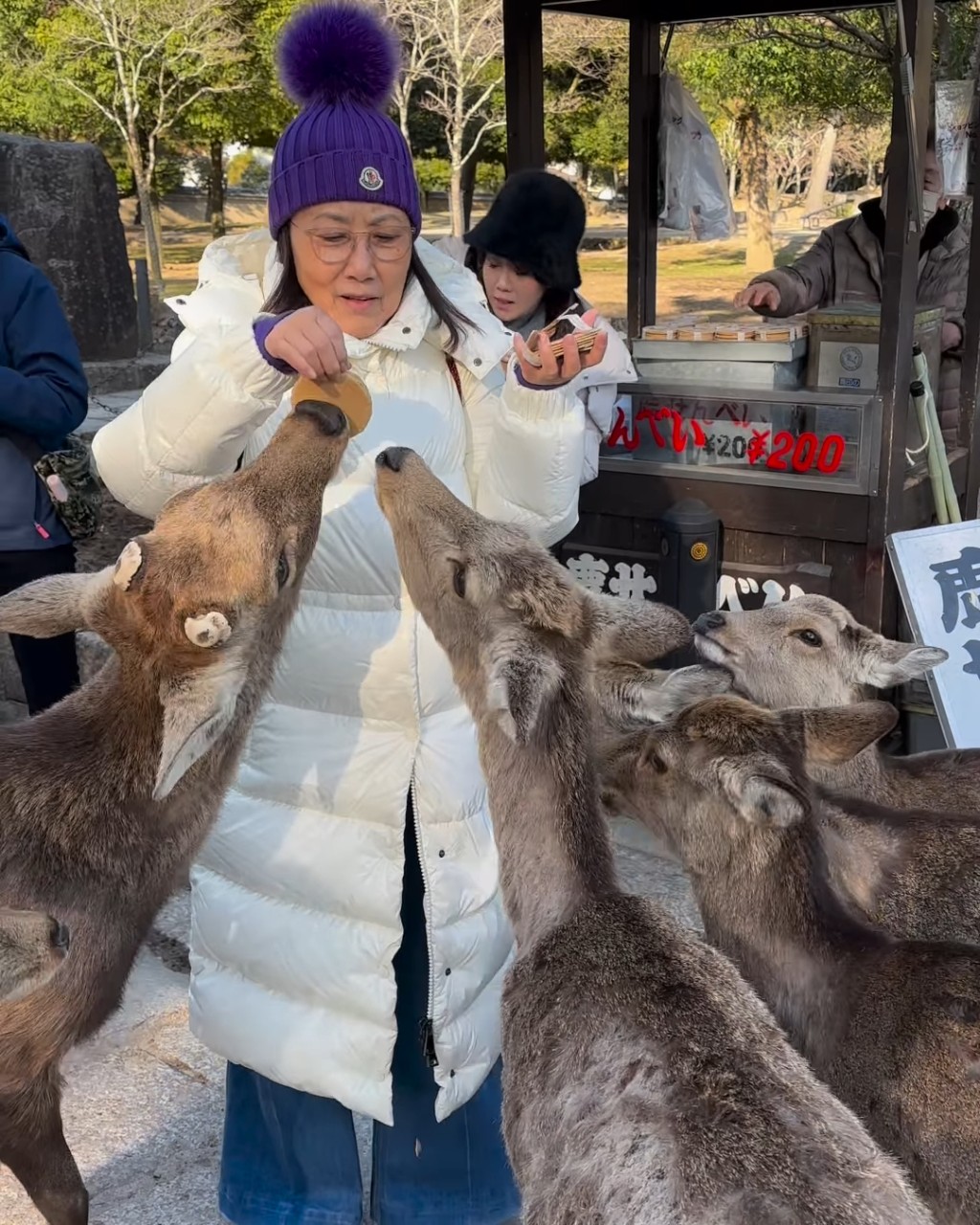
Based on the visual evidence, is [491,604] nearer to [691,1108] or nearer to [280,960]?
[280,960]

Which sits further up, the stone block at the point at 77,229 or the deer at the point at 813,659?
the stone block at the point at 77,229

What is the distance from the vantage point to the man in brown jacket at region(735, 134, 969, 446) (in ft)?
22.1

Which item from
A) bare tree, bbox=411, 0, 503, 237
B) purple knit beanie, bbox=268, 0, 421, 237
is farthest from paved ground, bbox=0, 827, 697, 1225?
bare tree, bbox=411, 0, 503, 237

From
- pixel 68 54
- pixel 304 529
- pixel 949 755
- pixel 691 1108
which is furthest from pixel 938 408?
pixel 68 54

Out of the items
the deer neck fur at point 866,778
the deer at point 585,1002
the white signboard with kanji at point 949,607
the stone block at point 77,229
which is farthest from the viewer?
the stone block at point 77,229

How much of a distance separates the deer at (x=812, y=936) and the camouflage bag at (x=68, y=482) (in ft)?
9.07

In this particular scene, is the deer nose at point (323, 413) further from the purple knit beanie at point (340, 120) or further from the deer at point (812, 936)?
the deer at point (812, 936)

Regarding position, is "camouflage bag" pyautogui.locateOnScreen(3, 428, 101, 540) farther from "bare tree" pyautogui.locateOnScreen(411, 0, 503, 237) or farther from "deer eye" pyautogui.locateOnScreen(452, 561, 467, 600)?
"bare tree" pyautogui.locateOnScreen(411, 0, 503, 237)

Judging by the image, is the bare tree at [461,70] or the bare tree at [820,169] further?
the bare tree at [461,70]

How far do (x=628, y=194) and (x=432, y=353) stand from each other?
17.1 ft

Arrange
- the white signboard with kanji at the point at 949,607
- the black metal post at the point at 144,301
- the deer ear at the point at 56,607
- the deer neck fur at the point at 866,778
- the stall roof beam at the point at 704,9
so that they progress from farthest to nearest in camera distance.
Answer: the black metal post at the point at 144,301, the stall roof beam at the point at 704,9, the white signboard with kanji at the point at 949,607, the deer neck fur at the point at 866,778, the deer ear at the point at 56,607

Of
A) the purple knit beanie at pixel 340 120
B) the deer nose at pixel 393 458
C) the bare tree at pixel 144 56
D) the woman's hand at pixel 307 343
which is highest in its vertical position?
the bare tree at pixel 144 56

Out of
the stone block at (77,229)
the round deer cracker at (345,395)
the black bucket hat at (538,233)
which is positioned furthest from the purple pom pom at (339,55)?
the stone block at (77,229)

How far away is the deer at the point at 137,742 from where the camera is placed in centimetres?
299
